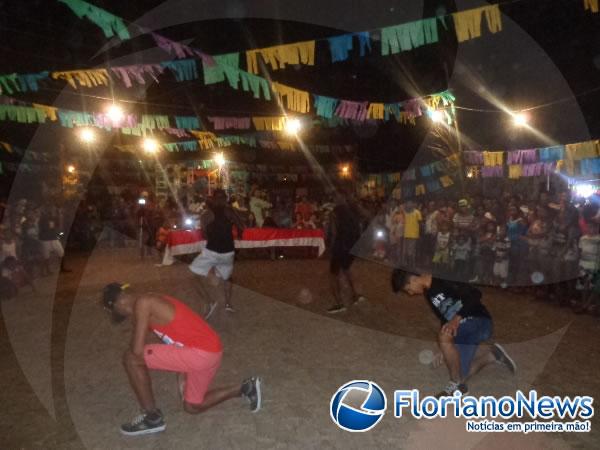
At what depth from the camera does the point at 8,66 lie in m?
10.8

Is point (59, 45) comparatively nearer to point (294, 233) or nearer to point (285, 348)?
point (294, 233)

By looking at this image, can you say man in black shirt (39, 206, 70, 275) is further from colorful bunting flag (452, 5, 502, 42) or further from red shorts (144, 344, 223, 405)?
colorful bunting flag (452, 5, 502, 42)

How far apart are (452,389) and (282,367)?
6.00ft

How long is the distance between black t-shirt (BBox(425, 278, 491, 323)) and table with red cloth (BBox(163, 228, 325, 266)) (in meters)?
8.63

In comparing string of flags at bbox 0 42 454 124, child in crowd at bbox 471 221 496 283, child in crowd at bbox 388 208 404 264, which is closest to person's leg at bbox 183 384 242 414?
string of flags at bbox 0 42 454 124

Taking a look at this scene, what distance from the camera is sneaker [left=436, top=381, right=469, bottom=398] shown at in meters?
4.48

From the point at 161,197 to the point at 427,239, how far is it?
14364 mm

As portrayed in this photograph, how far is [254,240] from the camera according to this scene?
13.5 metres

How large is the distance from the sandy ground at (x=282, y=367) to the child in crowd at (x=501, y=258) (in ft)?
1.91

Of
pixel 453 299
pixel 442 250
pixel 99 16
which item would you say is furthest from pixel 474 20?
pixel 442 250

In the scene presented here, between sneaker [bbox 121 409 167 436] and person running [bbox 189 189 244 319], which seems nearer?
sneaker [bbox 121 409 167 436]

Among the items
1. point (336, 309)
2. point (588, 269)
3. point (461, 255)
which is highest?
point (588, 269)

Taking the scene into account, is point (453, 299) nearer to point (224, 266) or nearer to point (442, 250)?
point (224, 266)

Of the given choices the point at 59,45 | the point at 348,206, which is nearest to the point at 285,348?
the point at 348,206
